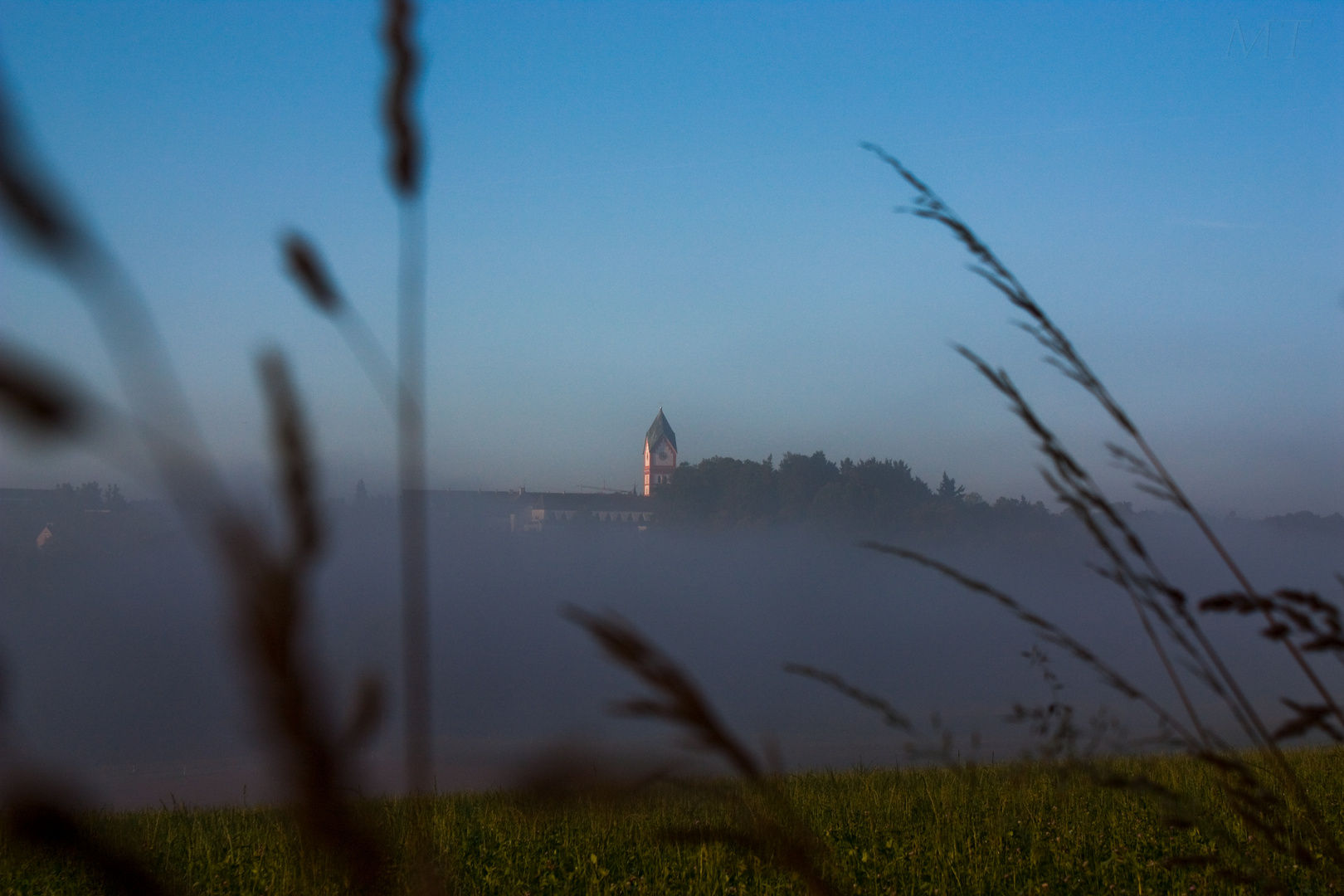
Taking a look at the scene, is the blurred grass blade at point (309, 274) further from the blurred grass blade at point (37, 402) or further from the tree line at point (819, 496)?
the tree line at point (819, 496)

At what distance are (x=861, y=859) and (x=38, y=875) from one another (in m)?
3.87

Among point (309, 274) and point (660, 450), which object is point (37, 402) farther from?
point (660, 450)

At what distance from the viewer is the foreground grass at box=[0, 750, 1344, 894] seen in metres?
3.84

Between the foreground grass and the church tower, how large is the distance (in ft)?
285

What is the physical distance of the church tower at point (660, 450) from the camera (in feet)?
306

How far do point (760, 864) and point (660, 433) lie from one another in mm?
91486

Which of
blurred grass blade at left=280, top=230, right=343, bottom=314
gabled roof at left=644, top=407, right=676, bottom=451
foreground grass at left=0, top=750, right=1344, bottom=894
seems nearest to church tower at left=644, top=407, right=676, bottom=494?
gabled roof at left=644, top=407, right=676, bottom=451

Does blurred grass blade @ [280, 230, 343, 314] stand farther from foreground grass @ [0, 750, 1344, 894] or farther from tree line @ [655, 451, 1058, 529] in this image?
tree line @ [655, 451, 1058, 529]

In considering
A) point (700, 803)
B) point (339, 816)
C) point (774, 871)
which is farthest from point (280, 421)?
point (700, 803)

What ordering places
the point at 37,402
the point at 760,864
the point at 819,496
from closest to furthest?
the point at 37,402 → the point at 760,864 → the point at 819,496

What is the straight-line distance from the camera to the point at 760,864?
3453mm

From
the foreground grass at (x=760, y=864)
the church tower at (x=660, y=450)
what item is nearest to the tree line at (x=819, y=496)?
the church tower at (x=660, y=450)

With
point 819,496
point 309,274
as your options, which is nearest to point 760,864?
point 309,274

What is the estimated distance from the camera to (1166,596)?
1088mm
